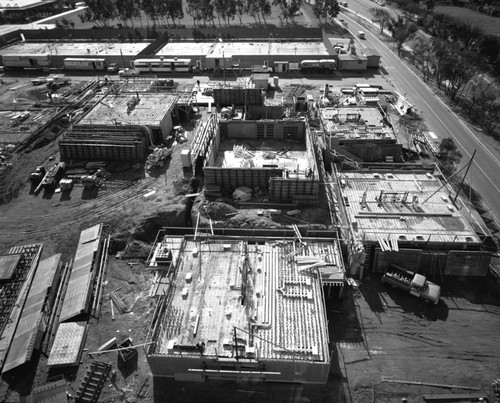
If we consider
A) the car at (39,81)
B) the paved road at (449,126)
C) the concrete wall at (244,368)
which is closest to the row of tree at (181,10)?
the paved road at (449,126)

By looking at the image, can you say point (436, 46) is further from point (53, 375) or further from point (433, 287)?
point (53, 375)

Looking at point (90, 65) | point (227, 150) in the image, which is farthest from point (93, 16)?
point (227, 150)

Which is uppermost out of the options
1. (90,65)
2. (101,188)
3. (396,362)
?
(90,65)

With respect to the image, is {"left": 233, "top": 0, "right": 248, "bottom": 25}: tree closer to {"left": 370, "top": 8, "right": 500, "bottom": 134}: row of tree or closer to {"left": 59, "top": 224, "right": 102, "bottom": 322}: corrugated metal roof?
{"left": 370, "top": 8, "right": 500, "bottom": 134}: row of tree

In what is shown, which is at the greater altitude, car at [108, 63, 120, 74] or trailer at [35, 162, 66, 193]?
car at [108, 63, 120, 74]

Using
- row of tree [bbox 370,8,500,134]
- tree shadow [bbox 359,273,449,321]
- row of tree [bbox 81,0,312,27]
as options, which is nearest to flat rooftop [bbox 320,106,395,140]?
row of tree [bbox 370,8,500,134]

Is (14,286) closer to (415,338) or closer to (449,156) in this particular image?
(415,338)

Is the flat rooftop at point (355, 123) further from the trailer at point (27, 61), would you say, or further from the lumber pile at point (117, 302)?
the trailer at point (27, 61)
